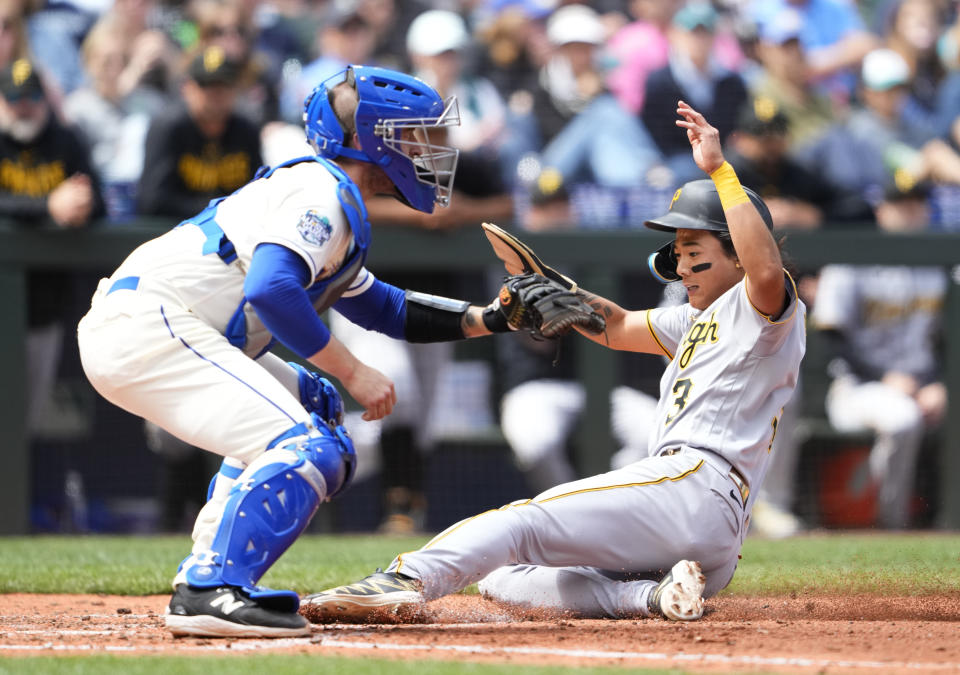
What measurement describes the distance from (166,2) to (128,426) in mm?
3617

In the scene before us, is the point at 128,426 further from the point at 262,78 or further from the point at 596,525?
the point at 596,525

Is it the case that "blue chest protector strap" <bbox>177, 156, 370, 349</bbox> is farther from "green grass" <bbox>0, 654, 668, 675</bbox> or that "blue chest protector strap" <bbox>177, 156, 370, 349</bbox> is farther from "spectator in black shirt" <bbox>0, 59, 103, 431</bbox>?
"spectator in black shirt" <bbox>0, 59, 103, 431</bbox>

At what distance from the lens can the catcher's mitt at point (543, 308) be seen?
12.9 ft

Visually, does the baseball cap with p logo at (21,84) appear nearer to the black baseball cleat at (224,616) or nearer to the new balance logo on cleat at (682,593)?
the black baseball cleat at (224,616)

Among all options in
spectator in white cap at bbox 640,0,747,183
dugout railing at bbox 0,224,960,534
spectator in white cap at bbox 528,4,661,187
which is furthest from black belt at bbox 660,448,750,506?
spectator in white cap at bbox 640,0,747,183

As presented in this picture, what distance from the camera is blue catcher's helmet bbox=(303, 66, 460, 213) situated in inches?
152

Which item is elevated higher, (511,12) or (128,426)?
(511,12)

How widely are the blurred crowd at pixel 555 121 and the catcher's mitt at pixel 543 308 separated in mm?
3250

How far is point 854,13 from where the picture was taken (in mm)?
10281

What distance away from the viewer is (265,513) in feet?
11.2

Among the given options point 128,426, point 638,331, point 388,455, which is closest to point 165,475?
point 128,426

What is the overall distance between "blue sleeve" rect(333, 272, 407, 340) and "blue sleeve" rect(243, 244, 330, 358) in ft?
2.72

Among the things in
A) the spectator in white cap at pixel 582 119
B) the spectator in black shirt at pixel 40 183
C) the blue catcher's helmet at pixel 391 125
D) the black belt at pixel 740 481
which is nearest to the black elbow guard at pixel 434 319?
the blue catcher's helmet at pixel 391 125

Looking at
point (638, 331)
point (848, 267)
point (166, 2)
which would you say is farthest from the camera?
point (166, 2)
